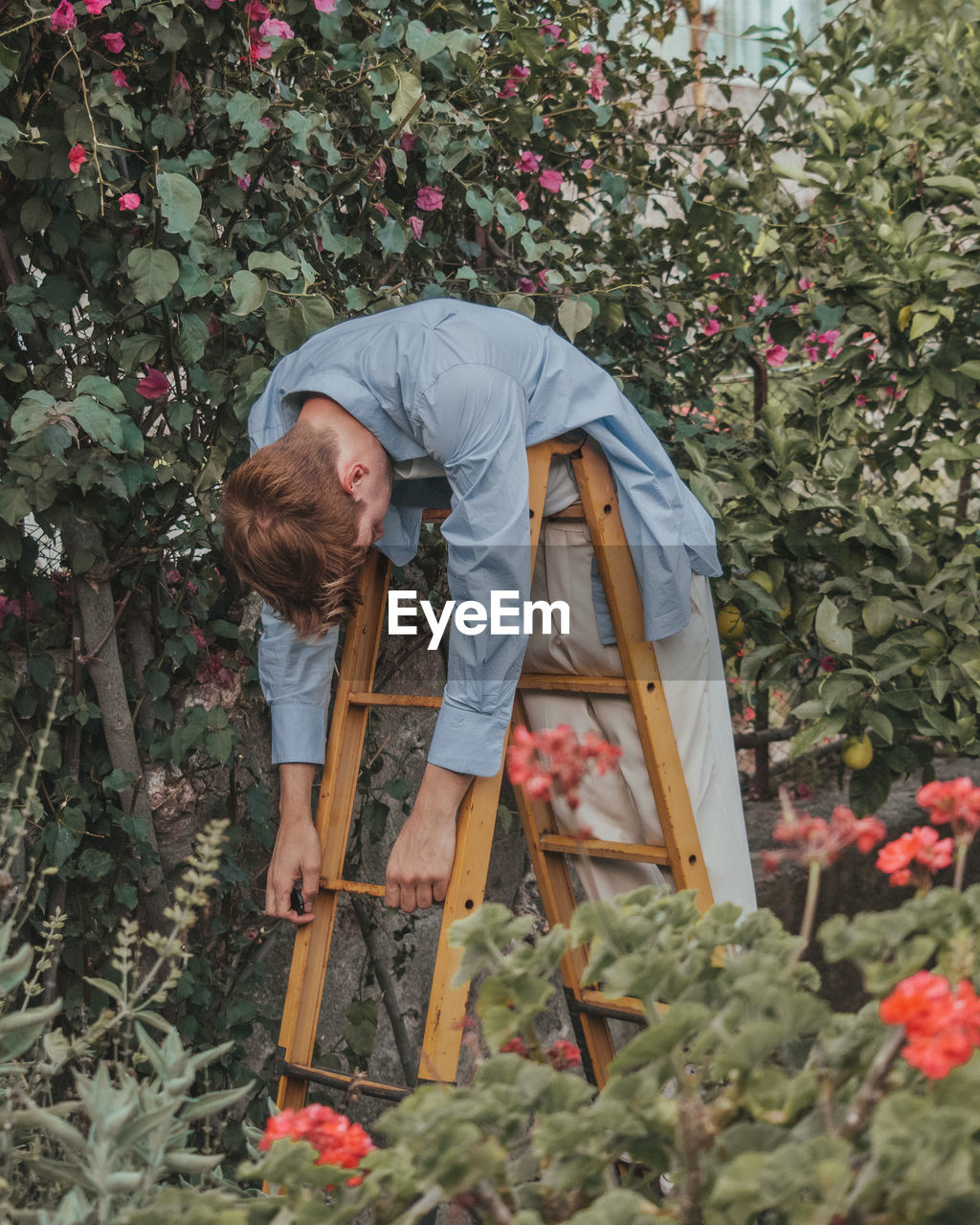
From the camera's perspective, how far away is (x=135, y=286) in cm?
178

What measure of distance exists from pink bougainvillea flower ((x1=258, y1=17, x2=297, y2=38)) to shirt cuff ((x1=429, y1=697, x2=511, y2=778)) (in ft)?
3.68

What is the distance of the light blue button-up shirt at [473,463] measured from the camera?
5.40 ft

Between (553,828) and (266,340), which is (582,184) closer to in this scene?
(266,340)

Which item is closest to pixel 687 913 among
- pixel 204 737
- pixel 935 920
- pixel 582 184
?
pixel 935 920

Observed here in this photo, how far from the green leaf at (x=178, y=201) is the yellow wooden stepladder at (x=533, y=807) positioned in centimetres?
62

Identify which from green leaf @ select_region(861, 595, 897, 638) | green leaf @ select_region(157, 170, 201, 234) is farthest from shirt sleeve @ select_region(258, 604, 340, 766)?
green leaf @ select_region(861, 595, 897, 638)

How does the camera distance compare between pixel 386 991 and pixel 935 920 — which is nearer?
pixel 935 920

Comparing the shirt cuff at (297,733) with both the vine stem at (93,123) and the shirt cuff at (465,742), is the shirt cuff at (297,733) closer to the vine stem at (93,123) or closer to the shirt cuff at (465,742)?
the shirt cuff at (465,742)

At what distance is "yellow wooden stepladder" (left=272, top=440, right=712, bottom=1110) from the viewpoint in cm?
173

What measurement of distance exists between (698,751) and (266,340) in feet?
3.58

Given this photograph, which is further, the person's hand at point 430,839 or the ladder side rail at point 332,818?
the ladder side rail at point 332,818

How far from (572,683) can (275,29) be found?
120 cm

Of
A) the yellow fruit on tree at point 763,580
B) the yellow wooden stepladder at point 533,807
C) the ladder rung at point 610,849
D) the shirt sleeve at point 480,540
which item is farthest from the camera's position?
the yellow fruit on tree at point 763,580

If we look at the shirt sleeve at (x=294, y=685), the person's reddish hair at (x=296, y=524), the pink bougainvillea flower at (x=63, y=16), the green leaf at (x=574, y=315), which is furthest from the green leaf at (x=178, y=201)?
the green leaf at (x=574, y=315)
